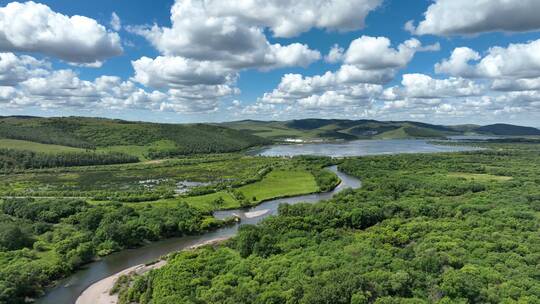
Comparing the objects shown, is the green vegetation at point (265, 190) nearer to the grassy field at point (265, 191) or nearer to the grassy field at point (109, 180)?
the grassy field at point (265, 191)

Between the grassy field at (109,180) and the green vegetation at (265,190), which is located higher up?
the green vegetation at (265,190)

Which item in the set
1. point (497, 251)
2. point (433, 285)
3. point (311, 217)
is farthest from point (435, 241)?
point (311, 217)

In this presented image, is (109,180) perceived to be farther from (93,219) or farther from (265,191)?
(93,219)

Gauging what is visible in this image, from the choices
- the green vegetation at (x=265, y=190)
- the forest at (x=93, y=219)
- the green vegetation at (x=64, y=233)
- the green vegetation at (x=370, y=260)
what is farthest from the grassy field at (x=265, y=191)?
the green vegetation at (x=370, y=260)

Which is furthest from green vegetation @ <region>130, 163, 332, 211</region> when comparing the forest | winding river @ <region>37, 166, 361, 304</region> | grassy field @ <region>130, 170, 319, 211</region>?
winding river @ <region>37, 166, 361, 304</region>

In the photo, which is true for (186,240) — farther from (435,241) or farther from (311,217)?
(435,241)

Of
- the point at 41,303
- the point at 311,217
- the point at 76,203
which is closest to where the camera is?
the point at 41,303
